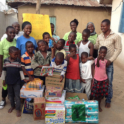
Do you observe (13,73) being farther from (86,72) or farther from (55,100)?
(86,72)

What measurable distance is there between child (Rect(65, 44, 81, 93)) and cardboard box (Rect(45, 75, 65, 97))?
1.04 ft

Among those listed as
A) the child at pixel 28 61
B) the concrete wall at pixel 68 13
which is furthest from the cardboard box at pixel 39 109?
the concrete wall at pixel 68 13

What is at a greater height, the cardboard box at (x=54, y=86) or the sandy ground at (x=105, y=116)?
the cardboard box at (x=54, y=86)

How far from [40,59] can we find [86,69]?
3.26 feet

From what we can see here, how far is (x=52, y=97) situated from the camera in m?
2.59

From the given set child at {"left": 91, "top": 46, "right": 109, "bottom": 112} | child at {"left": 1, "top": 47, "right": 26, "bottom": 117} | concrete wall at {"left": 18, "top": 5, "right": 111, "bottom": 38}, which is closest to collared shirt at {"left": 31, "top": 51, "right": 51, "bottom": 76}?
child at {"left": 1, "top": 47, "right": 26, "bottom": 117}

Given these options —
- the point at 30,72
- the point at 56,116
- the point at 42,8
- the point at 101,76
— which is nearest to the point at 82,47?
the point at 101,76

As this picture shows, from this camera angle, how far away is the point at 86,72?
286 cm

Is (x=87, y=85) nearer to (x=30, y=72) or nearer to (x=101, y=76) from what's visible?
(x=101, y=76)

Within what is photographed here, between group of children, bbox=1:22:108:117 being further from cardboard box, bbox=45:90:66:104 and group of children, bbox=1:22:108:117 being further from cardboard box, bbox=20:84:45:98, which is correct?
cardboard box, bbox=45:90:66:104

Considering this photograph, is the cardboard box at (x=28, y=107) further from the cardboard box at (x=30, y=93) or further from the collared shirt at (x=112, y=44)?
the collared shirt at (x=112, y=44)

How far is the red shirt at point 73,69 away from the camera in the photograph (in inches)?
113

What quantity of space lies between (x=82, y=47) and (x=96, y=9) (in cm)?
636

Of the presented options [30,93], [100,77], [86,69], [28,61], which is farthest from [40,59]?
[100,77]
